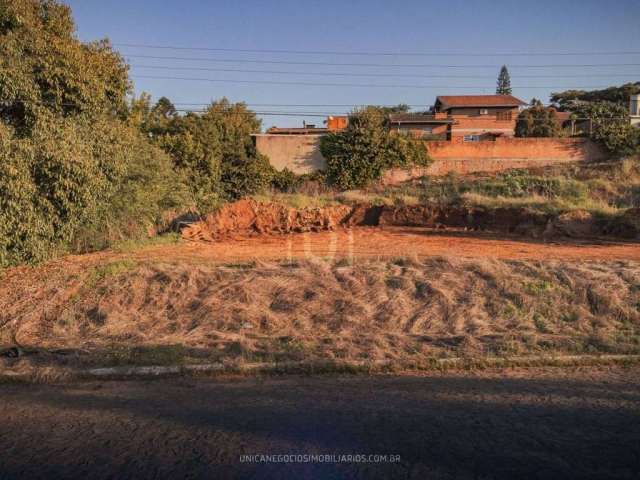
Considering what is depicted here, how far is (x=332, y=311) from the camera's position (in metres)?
9.15

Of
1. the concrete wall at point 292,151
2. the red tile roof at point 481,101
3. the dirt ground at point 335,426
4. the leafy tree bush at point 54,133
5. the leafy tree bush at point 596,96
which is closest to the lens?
the dirt ground at point 335,426

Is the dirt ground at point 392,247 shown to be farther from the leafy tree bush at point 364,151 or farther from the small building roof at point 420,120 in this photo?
the small building roof at point 420,120

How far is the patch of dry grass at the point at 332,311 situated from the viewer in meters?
7.50

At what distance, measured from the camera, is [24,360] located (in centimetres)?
730

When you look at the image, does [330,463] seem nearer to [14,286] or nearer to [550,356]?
[550,356]

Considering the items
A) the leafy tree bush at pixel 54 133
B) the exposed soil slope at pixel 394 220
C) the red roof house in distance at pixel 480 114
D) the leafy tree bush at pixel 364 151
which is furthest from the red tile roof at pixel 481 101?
the leafy tree bush at pixel 54 133

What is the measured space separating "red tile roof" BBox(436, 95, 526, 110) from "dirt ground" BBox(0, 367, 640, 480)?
53.8m

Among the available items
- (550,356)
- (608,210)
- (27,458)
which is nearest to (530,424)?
(550,356)

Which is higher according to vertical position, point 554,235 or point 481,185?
point 481,185

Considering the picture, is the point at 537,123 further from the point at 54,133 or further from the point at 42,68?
the point at 54,133

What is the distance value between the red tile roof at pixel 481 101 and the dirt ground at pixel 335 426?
176 feet

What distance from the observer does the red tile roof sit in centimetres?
5659

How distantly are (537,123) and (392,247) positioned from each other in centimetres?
3822

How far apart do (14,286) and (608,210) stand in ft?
63.5
